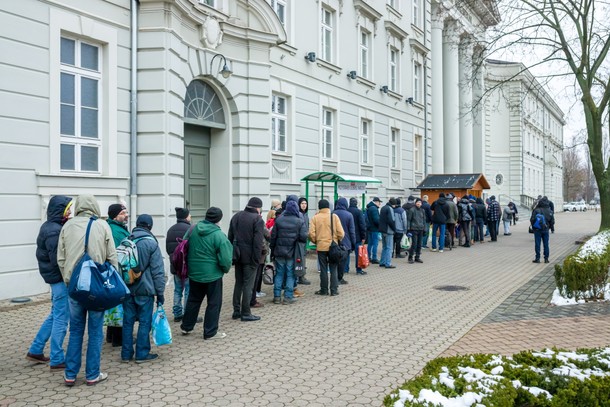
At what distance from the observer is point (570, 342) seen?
7.40 metres

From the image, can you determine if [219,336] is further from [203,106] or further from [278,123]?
[278,123]

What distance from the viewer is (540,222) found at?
50.5ft

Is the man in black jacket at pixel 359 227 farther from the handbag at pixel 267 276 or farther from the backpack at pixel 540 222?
the backpack at pixel 540 222

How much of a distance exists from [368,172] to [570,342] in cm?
1600

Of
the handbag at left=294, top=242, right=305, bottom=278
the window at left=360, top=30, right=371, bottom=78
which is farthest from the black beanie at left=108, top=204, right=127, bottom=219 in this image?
the window at left=360, top=30, right=371, bottom=78

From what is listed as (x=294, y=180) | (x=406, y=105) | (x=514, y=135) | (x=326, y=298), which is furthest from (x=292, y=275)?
(x=514, y=135)

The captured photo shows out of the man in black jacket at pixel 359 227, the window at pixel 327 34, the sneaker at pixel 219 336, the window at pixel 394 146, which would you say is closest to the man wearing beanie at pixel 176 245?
the sneaker at pixel 219 336

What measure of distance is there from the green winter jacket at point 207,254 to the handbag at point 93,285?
1722 mm

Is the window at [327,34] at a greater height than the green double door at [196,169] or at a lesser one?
greater

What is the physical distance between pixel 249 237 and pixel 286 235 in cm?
122

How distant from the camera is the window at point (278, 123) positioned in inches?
688

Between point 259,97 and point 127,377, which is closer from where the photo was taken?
point 127,377

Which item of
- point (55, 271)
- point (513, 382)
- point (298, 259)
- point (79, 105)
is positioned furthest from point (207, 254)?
point (79, 105)

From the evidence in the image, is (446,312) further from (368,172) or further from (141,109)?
(368,172)
